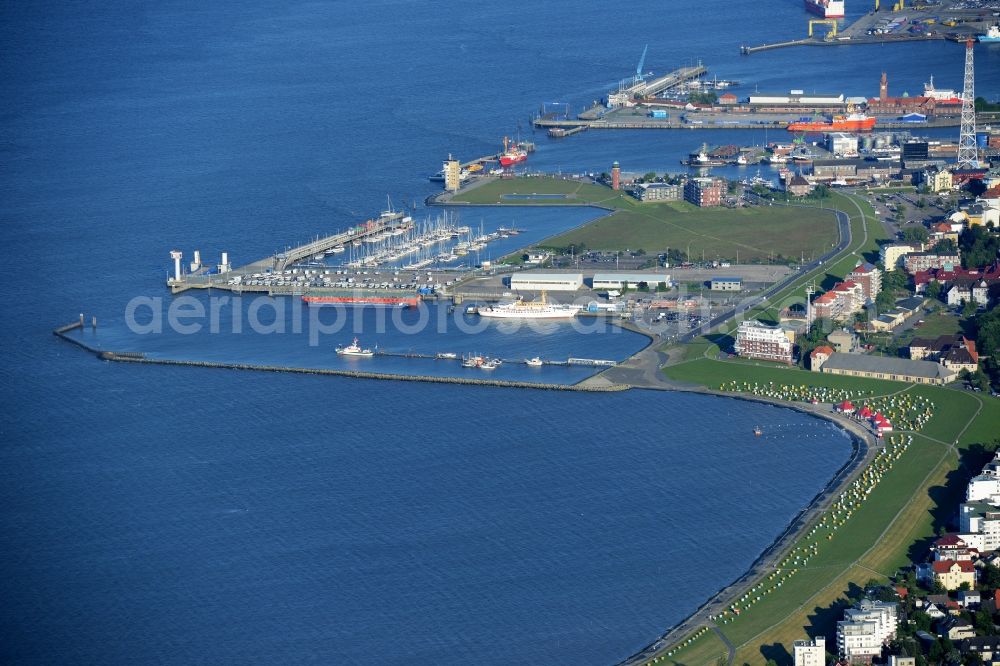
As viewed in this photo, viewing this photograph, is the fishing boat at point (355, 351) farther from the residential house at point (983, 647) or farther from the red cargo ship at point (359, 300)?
the residential house at point (983, 647)

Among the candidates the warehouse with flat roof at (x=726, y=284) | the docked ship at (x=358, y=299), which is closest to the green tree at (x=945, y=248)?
the warehouse with flat roof at (x=726, y=284)

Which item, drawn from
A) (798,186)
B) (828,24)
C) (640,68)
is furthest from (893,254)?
(828,24)

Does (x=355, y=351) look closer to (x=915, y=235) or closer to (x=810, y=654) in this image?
(x=915, y=235)

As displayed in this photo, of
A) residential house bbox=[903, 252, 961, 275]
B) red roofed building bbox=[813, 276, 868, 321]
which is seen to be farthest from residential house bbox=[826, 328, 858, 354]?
residential house bbox=[903, 252, 961, 275]

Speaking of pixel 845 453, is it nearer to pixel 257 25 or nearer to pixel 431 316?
pixel 431 316

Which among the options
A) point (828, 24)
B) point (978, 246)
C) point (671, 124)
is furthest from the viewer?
point (828, 24)

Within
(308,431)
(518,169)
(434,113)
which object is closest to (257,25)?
(434,113)

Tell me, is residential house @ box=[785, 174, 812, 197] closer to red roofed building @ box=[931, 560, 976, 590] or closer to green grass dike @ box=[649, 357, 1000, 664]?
green grass dike @ box=[649, 357, 1000, 664]
